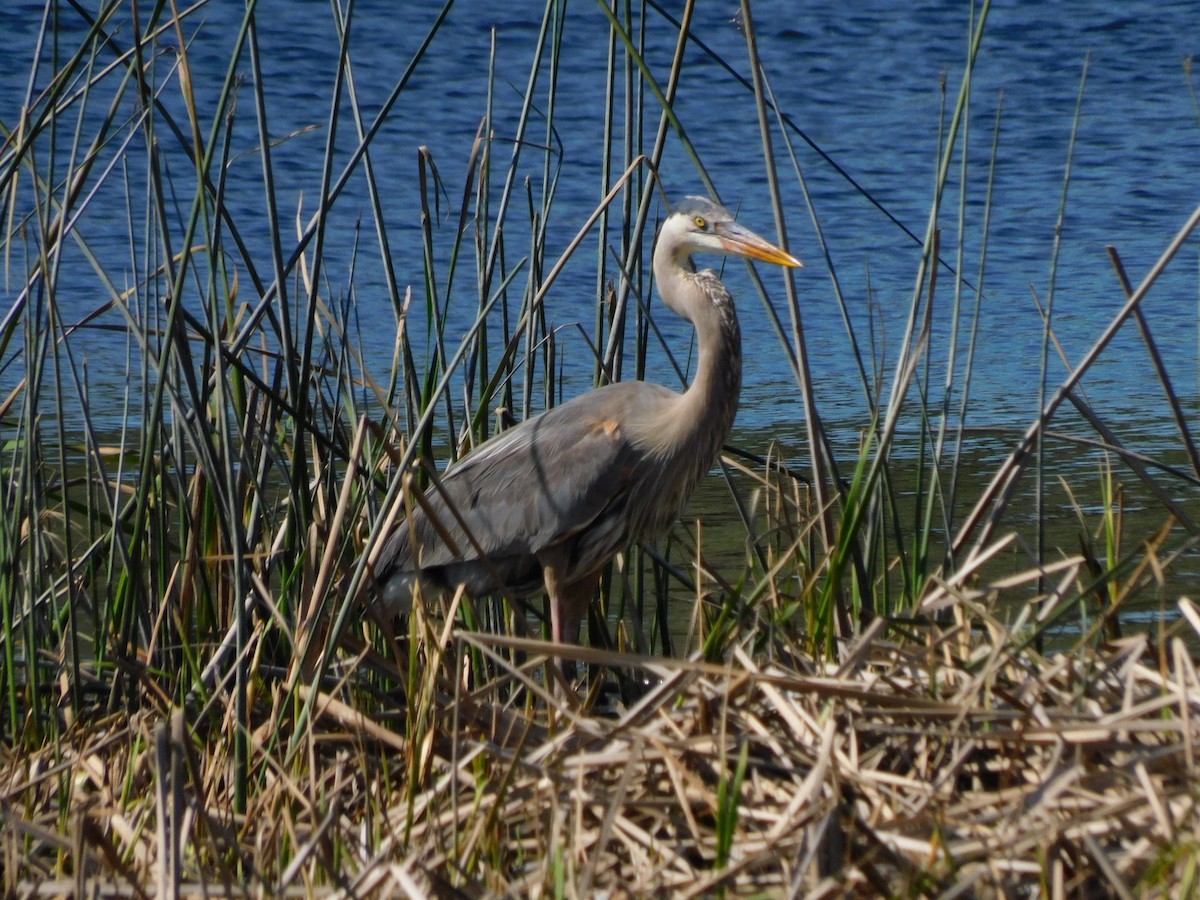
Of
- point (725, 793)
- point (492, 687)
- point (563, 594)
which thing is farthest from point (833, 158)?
point (725, 793)

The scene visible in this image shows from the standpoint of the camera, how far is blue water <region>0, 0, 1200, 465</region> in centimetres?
632

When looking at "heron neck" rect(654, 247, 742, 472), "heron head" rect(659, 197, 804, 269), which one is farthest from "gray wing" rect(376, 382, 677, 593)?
"heron head" rect(659, 197, 804, 269)

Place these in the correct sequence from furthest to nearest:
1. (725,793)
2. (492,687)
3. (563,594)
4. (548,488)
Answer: (563,594)
(548,488)
(492,687)
(725,793)

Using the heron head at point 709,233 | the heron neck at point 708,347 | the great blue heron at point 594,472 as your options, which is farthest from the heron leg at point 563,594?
the heron head at point 709,233

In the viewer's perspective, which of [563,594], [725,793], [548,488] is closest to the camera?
[725,793]

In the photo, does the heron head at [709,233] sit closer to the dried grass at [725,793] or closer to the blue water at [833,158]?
the dried grass at [725,793]

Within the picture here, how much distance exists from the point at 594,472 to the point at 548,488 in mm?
110

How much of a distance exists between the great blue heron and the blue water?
151 centimetres

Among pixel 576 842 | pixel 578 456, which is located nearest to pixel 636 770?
pixel 576 842

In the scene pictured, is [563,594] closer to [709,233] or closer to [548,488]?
[548,488]

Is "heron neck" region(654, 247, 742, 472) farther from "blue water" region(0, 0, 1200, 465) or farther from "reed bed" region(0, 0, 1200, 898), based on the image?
"blue water" region(0, 0, 1200, 465)

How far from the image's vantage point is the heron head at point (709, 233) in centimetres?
318

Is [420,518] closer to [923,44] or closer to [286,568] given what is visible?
[286,568]

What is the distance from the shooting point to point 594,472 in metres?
3.43
